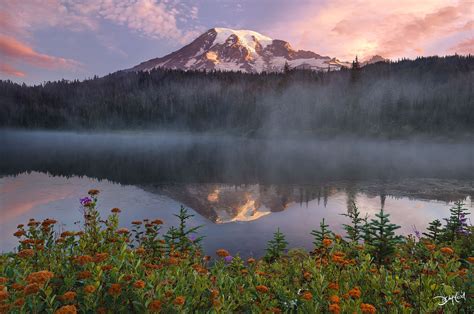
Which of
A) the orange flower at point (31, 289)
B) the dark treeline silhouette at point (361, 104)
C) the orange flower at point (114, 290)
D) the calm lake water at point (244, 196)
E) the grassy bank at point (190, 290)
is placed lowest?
the calm lake water at point (244, 196)

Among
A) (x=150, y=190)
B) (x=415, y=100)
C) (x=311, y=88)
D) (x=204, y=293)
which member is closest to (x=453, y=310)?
(x=204, y=293)

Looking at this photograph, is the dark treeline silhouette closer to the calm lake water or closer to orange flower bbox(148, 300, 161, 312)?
the calm lake water

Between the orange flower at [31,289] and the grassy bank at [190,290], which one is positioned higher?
the orange flower at [31,289]

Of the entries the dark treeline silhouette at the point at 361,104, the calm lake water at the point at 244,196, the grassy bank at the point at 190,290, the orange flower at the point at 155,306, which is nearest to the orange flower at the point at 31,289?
the grassy bank at the point at 190,290

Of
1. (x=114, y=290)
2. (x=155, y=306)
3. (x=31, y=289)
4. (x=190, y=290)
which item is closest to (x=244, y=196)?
(x=190, y=290)

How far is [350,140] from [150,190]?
112601 mm

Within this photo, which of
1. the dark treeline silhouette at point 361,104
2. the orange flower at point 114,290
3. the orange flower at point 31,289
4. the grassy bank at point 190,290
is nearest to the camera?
the orange flower at point 31,289

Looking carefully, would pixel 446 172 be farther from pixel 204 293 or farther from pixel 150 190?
pixel 204 293

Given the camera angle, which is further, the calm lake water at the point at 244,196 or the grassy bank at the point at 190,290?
the calm lake water at the point at 244,196

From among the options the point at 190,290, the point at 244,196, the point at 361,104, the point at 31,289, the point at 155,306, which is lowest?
the point at 244,196

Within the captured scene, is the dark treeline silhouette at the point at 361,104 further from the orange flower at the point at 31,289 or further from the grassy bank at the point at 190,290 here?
the orange flower at the point at 31,289

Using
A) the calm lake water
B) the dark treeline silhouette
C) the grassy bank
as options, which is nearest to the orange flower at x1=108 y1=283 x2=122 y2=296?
the grassy bank

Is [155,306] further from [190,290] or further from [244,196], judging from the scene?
[244,196]

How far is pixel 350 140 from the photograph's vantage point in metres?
136
